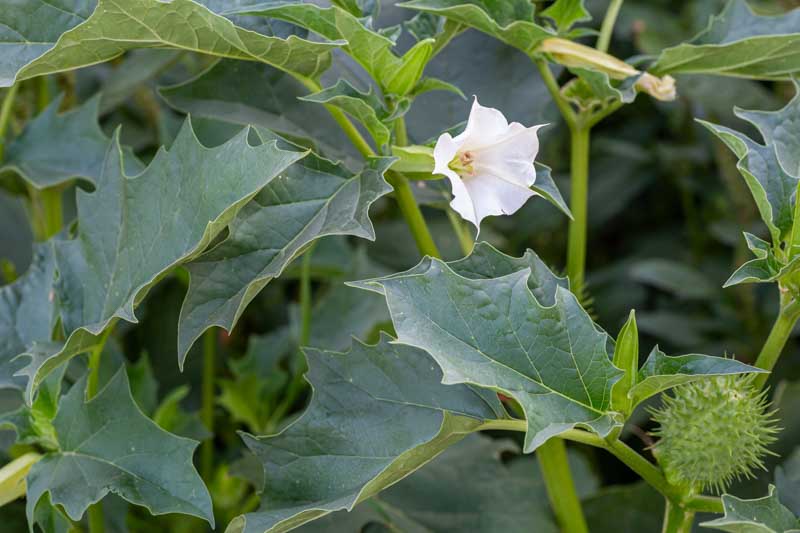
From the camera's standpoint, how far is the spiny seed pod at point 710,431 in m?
0.79

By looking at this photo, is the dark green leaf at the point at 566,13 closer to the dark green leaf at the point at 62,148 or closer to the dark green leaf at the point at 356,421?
the dark green leaf at the point at 356,421

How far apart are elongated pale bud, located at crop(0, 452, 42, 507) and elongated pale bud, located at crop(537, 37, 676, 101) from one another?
634 millimetres

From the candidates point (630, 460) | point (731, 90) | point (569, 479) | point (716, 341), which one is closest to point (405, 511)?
point (569, 479)

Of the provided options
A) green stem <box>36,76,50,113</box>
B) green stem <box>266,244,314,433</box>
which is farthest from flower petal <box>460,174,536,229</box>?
green stem <box>36,76,50,113</box>

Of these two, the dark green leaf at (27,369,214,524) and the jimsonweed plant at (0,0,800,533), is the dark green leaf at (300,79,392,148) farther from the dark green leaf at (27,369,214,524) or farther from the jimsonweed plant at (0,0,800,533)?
the dark green leaf at (27,369,214,524)

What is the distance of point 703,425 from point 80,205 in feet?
1.97

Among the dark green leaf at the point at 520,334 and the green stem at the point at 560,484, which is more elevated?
the dark green leaf at the point at 520,334

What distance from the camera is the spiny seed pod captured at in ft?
2.59

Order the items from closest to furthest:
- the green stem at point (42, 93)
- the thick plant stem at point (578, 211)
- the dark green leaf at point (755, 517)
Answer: the dark green leaf at point (755, 517)
the thick plant stem at point (578, 211)
the green stem at point (42, 93)

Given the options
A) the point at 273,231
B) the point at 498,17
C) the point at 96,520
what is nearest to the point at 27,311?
the point at 96,520

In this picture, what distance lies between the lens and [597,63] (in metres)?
0.97

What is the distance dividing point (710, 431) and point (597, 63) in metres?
0.39

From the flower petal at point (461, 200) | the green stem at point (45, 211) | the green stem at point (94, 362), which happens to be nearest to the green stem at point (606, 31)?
the flower petal at point (461, 200)

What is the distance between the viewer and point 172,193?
81 centimetres
